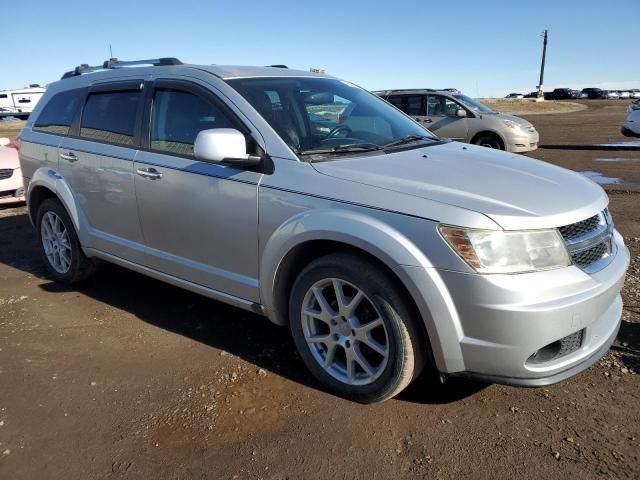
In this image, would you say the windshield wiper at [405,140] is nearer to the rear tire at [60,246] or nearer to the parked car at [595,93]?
the rear tire at [60,246]

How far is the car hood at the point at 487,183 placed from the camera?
8.40 feet

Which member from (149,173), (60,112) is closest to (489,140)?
(60,112)

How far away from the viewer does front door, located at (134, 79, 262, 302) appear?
3.27 metres

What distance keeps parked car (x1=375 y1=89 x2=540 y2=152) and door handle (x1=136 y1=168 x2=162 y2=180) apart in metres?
9.26

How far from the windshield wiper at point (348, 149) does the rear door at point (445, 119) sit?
898 cm

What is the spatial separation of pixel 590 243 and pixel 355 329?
1268 millimetres

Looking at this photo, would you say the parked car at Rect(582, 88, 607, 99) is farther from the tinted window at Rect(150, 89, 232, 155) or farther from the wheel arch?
the tinted window at Rect(150, 89, 232, 155)

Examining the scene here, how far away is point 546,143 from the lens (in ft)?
55.2

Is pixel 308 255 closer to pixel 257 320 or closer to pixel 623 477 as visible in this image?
pixel 257 320

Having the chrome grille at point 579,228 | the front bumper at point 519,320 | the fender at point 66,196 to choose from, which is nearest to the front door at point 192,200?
the fender at point 66,196

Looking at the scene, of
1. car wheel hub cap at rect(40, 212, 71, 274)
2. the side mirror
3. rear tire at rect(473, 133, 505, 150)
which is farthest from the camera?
rear tire at rect(473, 133, 505, 150)

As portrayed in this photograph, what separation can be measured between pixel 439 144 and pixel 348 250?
1.38 m

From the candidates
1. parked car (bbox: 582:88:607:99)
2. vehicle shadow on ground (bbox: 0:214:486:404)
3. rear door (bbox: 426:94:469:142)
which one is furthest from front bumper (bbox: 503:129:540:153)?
parked car (bbox: 582:88:607:99)

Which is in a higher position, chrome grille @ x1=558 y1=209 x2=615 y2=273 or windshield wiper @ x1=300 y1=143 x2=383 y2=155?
windshield wiper @ x1=300 y1=143 x2=383 y2=155
